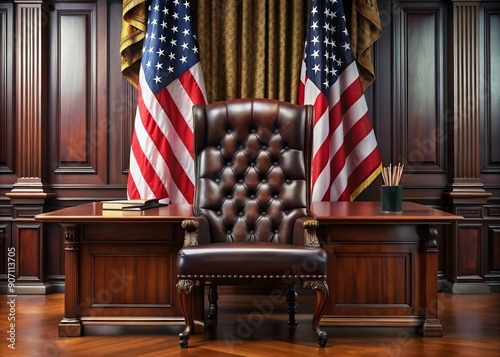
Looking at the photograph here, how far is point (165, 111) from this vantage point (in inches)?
166

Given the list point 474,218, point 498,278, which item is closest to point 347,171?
point 474,218

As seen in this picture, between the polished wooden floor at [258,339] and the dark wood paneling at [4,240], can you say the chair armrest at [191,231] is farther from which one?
the dark wood paneling at [4,240]

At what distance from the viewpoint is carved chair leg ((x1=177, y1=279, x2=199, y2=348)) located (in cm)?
296

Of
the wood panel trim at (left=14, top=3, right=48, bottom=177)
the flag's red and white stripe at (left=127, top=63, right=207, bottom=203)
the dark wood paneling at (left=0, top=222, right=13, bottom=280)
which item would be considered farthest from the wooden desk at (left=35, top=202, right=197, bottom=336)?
the dark wood paneling at (left=0, top=222, right=13, bottom=280)

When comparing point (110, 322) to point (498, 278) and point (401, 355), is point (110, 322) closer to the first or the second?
point (401, 355)

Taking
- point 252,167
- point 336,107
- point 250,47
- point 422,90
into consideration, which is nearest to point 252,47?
point 250,47

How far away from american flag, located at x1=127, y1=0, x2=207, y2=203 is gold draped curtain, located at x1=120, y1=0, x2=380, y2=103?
0.16 metres

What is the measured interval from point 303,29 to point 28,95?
1.91 metres

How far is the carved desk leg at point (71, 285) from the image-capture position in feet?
10.5

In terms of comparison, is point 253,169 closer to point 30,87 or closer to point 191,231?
point 191,231

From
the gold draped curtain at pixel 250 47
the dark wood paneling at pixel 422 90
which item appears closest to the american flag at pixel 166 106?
the gold draped curtain at pixel 250 47

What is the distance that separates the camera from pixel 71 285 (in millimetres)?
3188

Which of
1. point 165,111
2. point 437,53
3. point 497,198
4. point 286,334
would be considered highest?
point 437,53

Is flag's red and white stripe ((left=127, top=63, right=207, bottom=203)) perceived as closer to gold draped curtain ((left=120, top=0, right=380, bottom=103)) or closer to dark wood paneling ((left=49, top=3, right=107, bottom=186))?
gold draped curtain ((left=120, top=0, right=380, bottom=103))
